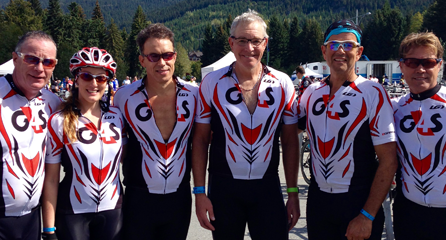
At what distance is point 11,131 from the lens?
8.64ft

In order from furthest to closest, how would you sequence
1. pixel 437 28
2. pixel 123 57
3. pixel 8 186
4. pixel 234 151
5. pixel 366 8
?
pixel 366 8, pixel 123 57, pixel 437 28, pixel 234 151, pixel 8 186

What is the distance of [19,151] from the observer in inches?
104

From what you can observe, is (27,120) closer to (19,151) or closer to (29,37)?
(19,151)

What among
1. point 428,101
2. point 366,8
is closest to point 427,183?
point 428,101

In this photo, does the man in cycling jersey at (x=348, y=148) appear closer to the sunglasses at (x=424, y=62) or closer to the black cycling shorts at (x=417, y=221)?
the black cycling shorts at (x=417, y=221)

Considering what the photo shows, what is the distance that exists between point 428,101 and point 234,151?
1.59 m

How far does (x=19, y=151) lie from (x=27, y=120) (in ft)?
0.79

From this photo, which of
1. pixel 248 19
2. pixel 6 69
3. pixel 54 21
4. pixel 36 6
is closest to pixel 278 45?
pixel 54 21

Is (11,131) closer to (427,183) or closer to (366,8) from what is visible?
(427,183)

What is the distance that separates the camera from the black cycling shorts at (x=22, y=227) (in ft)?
8.63

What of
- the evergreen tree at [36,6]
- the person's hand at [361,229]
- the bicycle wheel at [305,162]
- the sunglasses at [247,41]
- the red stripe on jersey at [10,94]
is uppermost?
the evergreen tree at [36,6]

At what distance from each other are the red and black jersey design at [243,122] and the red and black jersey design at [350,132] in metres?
0.34

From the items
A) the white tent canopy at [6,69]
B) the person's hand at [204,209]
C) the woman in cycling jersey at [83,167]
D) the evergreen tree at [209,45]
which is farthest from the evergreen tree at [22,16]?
the person's hand at [204,209]

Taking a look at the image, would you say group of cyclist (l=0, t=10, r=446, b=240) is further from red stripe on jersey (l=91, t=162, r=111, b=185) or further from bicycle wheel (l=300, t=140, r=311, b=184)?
bicycle wheel (l=300, t=140, r=311, b=184)
